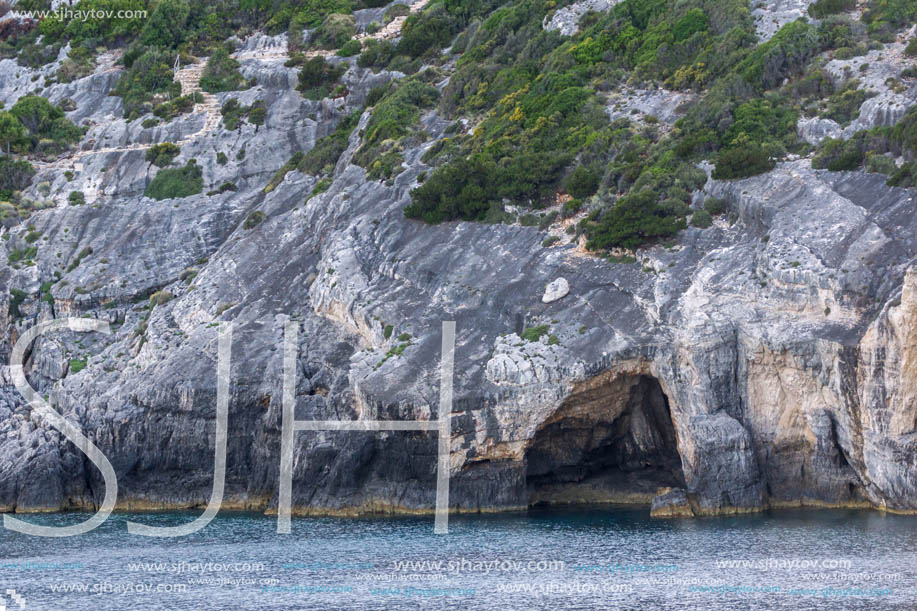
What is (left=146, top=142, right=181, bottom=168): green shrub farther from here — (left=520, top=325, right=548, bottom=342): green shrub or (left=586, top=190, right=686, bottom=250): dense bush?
(left=520, top=325, right=548, bottom=342): green shrub

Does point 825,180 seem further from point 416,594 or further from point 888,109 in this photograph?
point 416,594

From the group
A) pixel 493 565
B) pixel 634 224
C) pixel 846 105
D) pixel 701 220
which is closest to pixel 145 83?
pixel 634 224

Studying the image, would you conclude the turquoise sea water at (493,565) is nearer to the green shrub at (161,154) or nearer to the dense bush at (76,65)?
the green shrub at (161,154)

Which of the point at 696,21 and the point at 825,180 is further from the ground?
the point at 696,21

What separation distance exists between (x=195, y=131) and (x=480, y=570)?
46662 millimetres

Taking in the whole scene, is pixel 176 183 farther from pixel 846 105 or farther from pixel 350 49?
pixel 846 105

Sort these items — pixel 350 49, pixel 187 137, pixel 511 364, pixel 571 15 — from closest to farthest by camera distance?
pixel 511 364
pixel 571 15
pixel 187 137
pixel 350 49

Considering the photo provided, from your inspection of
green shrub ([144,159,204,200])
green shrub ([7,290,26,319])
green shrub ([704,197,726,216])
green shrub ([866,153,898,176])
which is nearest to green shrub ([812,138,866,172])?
green shrub ([866,153,898,176])

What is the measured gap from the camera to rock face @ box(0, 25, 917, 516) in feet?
150

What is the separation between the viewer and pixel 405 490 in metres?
49.7

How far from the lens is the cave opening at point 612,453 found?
50500 millimetres

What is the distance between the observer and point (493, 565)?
128 feet

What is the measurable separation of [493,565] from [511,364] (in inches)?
459

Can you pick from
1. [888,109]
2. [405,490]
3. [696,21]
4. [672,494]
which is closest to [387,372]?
[405,490]
